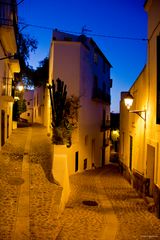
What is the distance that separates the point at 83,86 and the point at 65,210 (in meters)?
13.5

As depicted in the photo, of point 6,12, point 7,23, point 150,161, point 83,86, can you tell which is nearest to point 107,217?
point 150,161

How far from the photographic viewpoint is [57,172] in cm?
1165

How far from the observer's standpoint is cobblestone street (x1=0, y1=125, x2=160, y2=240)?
7.60 meters

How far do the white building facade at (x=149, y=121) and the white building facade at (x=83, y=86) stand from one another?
18.8 ft

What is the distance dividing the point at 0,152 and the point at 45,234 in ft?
27.9

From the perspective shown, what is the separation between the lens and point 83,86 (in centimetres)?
2248

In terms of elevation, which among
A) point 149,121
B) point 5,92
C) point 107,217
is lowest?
point 107,217

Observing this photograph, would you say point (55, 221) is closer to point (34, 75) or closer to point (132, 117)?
point (132, 117)

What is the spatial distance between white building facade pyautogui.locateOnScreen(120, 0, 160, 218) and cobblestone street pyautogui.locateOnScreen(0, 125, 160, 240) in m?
0.78

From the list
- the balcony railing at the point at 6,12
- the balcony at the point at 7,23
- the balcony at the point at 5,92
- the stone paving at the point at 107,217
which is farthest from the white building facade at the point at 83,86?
the balcony railing at the point at 6,12

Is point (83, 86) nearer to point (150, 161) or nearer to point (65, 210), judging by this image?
point (150, 161)

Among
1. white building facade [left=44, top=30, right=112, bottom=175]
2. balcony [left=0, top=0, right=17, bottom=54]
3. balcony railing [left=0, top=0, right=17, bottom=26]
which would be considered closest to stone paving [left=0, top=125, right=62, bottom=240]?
balcony [left=0, top=0, right=17, bottom=54]

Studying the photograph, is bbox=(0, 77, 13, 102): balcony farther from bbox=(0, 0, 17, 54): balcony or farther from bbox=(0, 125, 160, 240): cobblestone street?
bbox=(0, 125, 160, 240): cobblestone street

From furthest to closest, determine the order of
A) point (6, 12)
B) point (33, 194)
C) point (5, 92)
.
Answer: point (5, 92), point (6, 12), point (33, 194)
